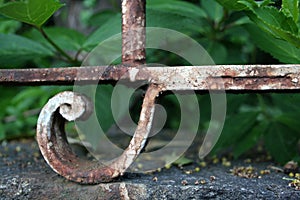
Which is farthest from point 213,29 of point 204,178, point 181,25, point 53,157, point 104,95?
point 53,157

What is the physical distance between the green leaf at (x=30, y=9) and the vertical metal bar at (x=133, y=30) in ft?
0.42

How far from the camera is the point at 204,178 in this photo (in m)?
0.94

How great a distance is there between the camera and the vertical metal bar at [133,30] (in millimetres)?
885

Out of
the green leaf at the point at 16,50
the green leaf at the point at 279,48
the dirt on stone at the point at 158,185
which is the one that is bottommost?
the dirt on stone at the point at 158,185

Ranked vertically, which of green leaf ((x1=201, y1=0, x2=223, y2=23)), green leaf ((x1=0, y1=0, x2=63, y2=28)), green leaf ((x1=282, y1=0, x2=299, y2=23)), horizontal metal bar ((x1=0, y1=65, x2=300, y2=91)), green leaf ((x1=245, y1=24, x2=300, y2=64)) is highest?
green leaf ((x1=201, y1=0, x2=223, y2=23))

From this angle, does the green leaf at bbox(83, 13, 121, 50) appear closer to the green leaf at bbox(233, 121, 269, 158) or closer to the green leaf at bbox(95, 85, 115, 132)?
the green leaf at bbox(95, 85, 115, 132)

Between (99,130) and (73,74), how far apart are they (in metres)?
0.30

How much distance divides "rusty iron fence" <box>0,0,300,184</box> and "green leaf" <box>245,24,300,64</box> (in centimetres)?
16

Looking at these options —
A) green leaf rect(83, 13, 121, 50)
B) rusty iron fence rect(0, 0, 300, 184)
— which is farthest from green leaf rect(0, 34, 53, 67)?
rusty iron fence rect(0, 0, 300, 184)

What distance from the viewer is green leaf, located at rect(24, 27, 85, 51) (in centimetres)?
124

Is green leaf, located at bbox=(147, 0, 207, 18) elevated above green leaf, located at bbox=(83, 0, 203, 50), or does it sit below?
above

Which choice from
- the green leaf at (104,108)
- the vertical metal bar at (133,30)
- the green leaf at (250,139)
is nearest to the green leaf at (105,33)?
the green leaf at (104,108)

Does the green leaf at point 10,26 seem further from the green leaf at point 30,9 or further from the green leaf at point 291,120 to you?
the green leaf at point 291,120

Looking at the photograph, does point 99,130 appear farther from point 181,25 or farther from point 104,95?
point 181,25
